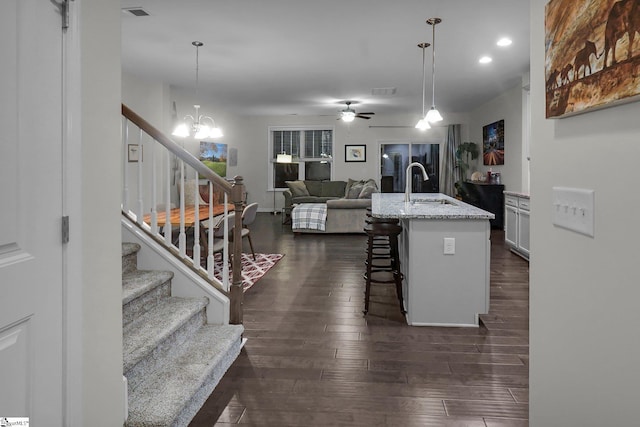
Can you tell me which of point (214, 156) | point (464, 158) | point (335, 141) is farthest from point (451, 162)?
point (214, 156)

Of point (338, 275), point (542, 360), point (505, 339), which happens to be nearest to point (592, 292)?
point (542, 360)

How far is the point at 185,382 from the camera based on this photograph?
7.02 ft

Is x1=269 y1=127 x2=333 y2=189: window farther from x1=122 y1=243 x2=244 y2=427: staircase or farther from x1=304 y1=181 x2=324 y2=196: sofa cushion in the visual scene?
x1=122 y1=243 x2=244 y2=427: staircase

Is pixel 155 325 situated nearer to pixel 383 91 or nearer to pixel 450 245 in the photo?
pixel 450 245

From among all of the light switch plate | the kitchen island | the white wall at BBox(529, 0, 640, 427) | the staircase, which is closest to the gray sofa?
the kitchen island

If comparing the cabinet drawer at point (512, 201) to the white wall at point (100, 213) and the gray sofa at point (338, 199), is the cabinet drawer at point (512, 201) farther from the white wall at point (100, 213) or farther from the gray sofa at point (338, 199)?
the white wall at point (100, 213)

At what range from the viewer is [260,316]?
3.63 meters

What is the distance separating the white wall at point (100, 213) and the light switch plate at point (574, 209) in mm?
1399

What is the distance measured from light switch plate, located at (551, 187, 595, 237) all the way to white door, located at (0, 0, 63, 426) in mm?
1379

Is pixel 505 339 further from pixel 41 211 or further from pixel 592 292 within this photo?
pixel 41 211

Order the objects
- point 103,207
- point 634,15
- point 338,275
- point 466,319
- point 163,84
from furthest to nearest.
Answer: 1. point 163,84
2. point 338,275
3. point 466,319
4. point 103,207
5. point 634,15

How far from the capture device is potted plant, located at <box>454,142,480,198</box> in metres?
10.2

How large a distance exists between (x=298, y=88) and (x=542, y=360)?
7.54 m

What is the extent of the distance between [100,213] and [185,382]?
0.99 meters
